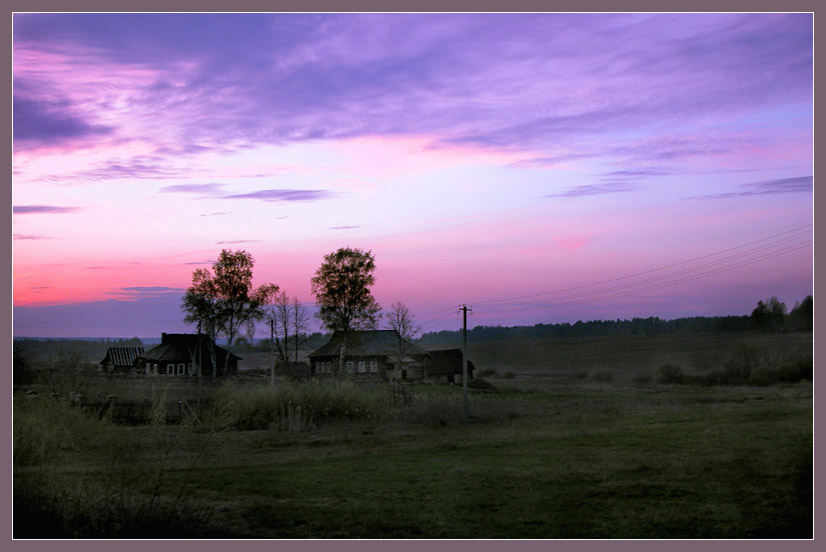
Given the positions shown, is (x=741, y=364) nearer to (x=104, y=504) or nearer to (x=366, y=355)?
(x=366, y=355)

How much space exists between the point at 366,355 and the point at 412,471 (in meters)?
21.7

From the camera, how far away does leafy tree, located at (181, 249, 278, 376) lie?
1384 inches

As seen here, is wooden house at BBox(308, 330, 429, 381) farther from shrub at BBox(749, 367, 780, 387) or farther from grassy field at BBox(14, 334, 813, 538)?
shrub at BBox(749, 367, 780, 387)

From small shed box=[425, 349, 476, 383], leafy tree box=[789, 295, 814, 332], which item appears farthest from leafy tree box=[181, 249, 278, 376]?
leafy tree box=[789, 295, 814, 332]

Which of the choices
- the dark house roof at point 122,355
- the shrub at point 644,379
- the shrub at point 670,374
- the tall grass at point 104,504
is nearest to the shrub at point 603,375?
the shrub at point 644,379

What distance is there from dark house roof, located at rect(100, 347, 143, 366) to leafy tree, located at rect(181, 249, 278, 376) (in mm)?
5865

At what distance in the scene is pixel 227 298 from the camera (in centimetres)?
3612

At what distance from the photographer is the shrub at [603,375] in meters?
40.6

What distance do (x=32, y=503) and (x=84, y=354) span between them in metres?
15.6

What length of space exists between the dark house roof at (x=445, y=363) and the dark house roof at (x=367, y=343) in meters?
9.01

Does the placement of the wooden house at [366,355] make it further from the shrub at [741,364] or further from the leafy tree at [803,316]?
the leafy tree at [803,316]

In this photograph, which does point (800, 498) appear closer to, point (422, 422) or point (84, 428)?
point (84, 428)

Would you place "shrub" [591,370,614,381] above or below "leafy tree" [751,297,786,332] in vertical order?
below

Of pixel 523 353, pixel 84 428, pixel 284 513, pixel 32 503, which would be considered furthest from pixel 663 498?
pixel 523 353
